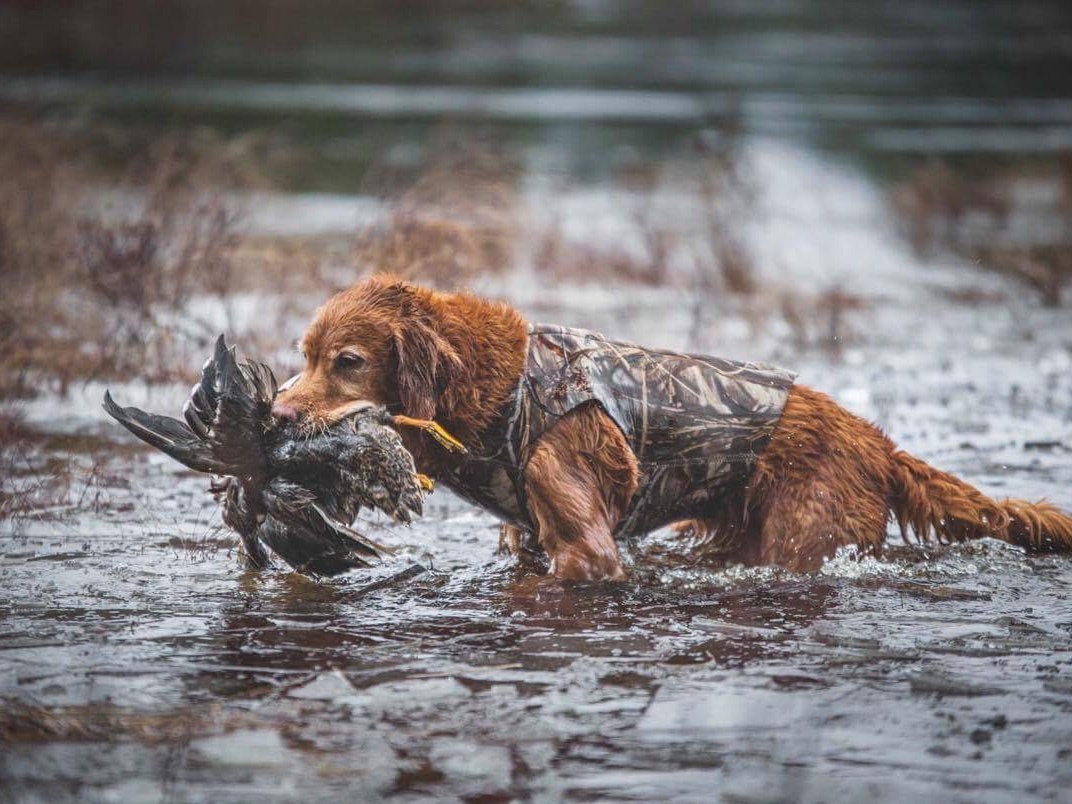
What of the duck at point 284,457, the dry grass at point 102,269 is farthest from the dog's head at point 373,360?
the dry grass at point 102,269

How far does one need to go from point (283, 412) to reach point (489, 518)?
7.25 feet

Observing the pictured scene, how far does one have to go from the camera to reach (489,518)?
310 inches

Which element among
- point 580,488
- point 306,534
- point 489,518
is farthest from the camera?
point 489,518

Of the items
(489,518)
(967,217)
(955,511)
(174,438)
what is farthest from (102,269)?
(967,217)

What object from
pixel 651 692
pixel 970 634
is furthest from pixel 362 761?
pixel 970 634

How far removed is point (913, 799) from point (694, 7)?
68113mm

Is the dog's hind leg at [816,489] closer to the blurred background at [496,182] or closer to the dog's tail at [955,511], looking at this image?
the dog's tail at [955,511]

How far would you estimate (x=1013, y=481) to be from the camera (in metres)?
8.21

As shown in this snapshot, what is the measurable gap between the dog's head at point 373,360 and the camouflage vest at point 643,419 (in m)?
0.36

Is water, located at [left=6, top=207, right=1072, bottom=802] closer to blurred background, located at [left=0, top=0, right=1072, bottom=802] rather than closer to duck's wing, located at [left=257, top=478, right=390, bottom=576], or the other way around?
blurred background, located at [left=0, top=0, right=1072, bottom=802]

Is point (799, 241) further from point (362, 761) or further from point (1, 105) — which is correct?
point (362, 761)

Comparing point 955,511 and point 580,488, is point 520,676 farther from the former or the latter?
point 955,511

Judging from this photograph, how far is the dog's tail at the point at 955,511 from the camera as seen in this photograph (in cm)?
646

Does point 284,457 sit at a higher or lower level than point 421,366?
lower
